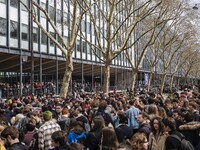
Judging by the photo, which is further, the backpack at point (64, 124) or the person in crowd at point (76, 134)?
the backpack at point (64, 124)

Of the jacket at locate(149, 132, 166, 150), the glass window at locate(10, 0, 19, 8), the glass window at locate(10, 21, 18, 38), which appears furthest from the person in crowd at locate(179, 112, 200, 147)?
the glass window at locate(10, 0, 19, 8)

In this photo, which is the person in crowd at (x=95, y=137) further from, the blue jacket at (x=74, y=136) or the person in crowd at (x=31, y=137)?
the person in crowd at (x=31, y=137)

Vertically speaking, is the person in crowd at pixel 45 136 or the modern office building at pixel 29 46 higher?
the modern office building at pixel 29 46

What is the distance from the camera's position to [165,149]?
5949 millimetres

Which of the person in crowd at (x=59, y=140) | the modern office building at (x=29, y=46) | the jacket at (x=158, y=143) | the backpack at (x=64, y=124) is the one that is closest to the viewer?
the person in crowd at (x=59, y=140)

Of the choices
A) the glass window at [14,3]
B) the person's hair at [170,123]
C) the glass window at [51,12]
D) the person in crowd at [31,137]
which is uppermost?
the glass window at [51,12]

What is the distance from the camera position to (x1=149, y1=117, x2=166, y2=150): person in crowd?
6.18 m

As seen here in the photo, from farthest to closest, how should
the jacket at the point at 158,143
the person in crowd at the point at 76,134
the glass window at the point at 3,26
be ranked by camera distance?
1. the glass window at the point at 3,26
2. the person in crowd at the point at 76,134
3. the jacket at the point at 158,143

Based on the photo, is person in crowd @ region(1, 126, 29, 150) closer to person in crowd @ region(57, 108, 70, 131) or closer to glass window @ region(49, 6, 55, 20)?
person in crowd @ region(57, 108, 70, 131)

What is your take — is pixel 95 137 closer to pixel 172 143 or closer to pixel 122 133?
pixel 122 133

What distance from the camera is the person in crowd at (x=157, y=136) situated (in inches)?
243

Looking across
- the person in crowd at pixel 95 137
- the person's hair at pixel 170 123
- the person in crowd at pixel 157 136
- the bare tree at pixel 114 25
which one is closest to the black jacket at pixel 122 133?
the person in crowd at pixel 95 137

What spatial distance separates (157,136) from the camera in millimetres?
6477

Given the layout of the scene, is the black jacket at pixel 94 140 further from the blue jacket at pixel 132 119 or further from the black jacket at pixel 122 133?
the blue jacket at pixel 132 119
